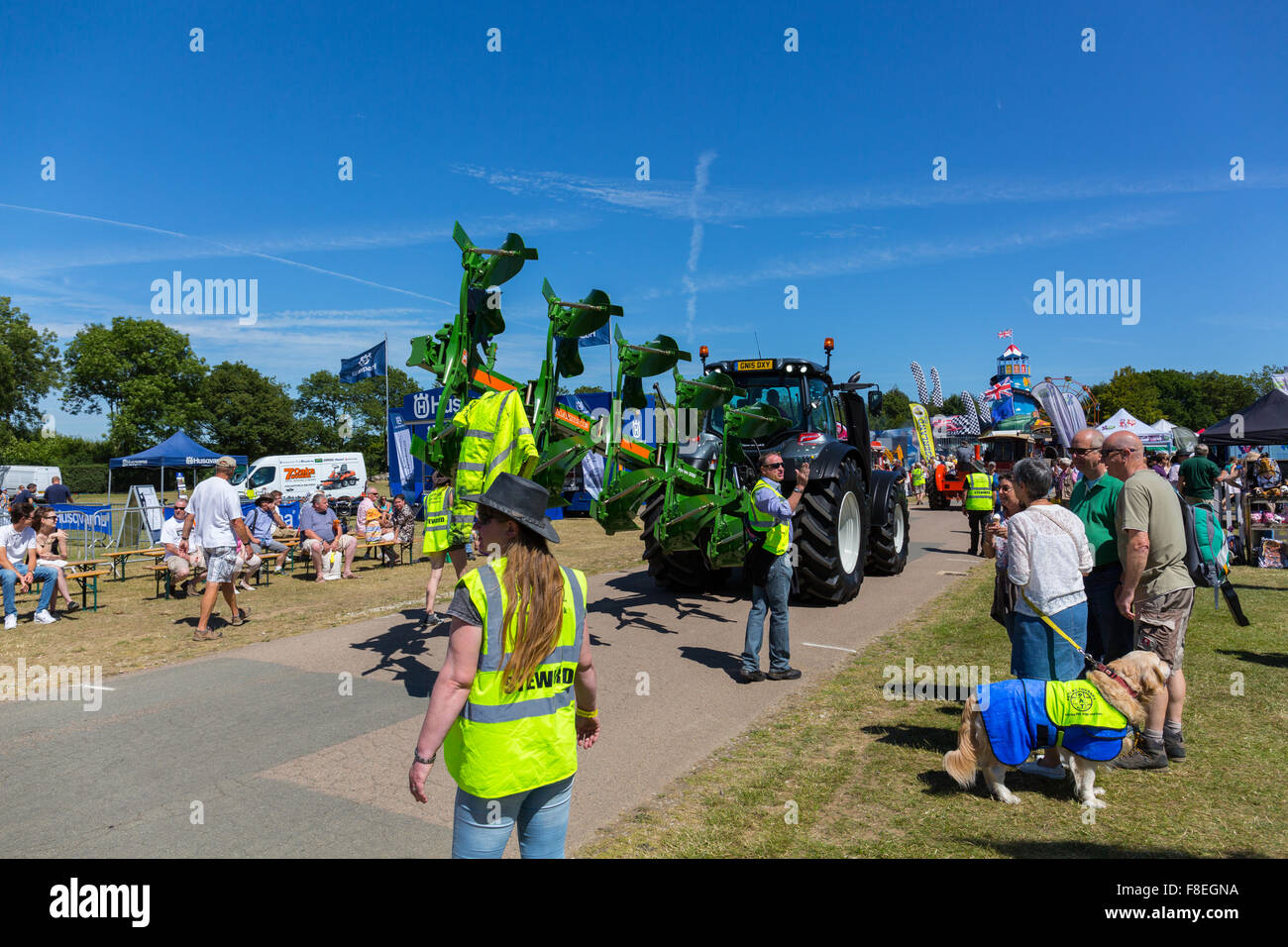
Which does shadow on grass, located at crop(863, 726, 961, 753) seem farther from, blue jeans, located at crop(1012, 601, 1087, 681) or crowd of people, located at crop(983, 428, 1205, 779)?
blue jeans, located at crop(1012, 601, 1087, 681)

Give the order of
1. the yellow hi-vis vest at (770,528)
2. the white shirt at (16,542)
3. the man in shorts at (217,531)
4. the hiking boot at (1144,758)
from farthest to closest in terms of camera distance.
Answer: the white shirt at (16,542)
the man in shorts at (217,531)
the yellow hi-vis vest at (770,528)
the hiking boot at (1144,758)

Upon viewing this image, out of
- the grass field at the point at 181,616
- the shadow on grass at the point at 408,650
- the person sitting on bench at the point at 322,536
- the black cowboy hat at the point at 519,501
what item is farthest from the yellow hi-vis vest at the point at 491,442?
the person sitting on bench at the point at 322,536

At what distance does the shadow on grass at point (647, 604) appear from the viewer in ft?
28.3

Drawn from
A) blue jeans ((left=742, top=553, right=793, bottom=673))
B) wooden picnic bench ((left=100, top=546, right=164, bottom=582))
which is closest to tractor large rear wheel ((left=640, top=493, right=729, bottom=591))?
blue jeans ((left=742, top=553, right=793, bottom=673))

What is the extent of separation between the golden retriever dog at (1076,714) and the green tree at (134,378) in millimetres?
65311

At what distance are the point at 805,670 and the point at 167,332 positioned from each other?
Result: 66329 mm

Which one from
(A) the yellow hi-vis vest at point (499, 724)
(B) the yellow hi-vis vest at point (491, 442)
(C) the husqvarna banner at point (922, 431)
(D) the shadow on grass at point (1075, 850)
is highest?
(C) the husqvarna banner at point (922, 431)

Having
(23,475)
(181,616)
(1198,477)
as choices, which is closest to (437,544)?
(181,616)

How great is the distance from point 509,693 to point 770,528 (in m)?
4.17

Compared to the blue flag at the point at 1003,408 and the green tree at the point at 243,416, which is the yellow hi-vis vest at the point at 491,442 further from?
the green tree at the point at 243,416

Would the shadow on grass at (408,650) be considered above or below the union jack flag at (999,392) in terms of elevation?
below

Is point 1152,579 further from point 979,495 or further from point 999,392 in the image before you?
point 999,392
